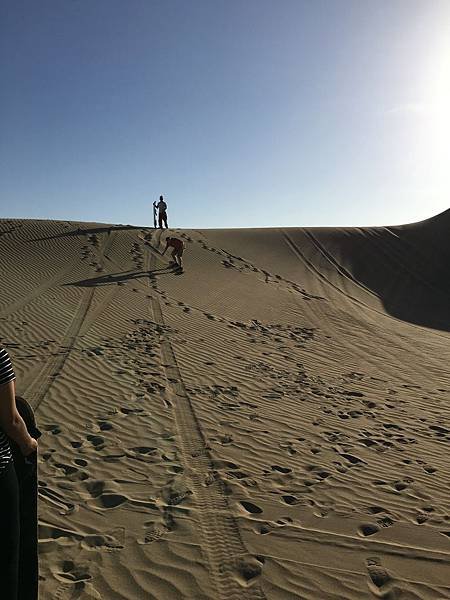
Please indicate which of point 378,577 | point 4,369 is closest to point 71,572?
point 4,369

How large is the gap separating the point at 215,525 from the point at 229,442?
6.07ft

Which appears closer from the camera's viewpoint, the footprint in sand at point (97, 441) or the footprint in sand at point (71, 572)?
the footprint in sand at point (71, 572)

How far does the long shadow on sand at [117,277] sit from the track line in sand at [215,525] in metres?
10.6

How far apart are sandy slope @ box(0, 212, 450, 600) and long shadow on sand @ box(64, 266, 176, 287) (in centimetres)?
30

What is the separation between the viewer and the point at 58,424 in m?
6.28

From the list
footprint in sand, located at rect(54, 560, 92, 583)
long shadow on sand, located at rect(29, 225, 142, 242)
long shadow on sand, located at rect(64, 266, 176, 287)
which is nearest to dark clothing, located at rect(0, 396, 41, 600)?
footprint in sand, located at rect(54, 560, 92, 583)

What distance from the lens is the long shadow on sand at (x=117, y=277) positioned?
16.9 metres

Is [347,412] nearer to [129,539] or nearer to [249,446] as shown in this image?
[249,446]

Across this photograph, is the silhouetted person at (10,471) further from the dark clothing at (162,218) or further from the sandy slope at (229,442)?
the dark clothing at (162,218)

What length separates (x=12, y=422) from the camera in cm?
233


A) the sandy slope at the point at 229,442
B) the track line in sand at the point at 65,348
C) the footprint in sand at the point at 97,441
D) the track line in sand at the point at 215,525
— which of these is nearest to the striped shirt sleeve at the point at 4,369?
the sandy slope at the point at 229,442

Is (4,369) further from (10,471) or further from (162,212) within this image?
(162,212)

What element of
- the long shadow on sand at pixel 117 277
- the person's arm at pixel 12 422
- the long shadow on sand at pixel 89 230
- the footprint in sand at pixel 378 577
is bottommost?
the footprint in sand at pixel 378 577

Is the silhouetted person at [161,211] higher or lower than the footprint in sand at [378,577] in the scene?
higher
